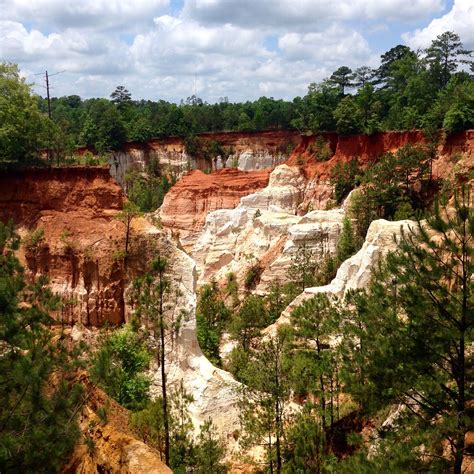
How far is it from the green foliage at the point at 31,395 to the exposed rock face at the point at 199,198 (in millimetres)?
50390

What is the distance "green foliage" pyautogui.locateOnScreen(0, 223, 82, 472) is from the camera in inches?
447

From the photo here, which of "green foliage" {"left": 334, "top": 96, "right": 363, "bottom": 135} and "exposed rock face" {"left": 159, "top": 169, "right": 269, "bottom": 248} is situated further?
"exposed rock face" {"left": 159, "top": 169, "right": 269, "bottom": 248}

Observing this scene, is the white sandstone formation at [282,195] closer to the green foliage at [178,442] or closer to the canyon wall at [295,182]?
the canyon wall at [295,182]

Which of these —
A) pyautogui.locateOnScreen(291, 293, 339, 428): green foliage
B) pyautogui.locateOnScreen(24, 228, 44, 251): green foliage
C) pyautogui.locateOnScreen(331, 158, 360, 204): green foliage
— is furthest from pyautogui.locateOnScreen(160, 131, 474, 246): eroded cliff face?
pyautogui.locateOnScreen(24, 228, 44, 251): green foliage

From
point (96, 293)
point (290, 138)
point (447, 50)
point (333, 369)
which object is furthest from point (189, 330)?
point (290, 138)

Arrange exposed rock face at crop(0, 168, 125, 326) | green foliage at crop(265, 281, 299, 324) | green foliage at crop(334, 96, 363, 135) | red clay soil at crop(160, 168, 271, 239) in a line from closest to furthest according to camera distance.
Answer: exposed rock face at crop(0, 168, 125, 326) → green foliage at crop(265, 281, 299, 324) → green foliage at crop(334, 96, 363, 135) → red clay soil at crop(160, 168, 271, 239)

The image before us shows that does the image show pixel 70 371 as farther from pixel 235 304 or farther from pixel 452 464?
pixel 235 304

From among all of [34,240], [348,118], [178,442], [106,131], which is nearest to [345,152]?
[348,118]

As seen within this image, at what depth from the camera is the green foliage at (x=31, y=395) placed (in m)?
11.4

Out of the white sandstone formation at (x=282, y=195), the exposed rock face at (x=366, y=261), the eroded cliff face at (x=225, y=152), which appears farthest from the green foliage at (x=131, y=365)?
the eroded cliff face at (x=225, y=152)

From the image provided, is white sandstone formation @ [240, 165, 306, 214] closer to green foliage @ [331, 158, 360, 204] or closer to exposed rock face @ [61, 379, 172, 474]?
green foliage @ [331, 158, 360, 204]

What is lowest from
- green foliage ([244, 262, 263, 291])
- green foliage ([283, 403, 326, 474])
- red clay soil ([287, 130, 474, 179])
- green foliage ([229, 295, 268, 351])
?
green foliage ([229, 295, 268, 351])

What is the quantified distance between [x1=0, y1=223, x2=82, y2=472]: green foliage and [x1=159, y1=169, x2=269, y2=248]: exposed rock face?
165ft

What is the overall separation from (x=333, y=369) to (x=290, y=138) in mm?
66764
